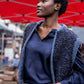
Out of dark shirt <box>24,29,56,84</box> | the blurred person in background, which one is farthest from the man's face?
dark shirt <box>24,29,56,84</box>

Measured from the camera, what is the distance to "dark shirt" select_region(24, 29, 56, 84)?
947mm

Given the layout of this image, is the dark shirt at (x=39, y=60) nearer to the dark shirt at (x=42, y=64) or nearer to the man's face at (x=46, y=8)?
the dark shirt at (x=42, y=64)

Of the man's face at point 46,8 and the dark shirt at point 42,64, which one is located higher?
the man's face at point 46,8

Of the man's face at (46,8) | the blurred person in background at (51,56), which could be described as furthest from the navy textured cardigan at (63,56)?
the man's face at (46,8)

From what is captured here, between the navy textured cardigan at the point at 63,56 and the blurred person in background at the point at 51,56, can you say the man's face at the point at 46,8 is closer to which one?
the blurred person in background at the point at 51,56

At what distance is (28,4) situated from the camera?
4266 millimetres

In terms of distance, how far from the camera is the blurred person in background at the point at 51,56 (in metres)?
0.93

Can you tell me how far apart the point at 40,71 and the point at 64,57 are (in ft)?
0.51

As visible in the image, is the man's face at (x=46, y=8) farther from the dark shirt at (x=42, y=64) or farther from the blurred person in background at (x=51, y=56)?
the dark shirt at (x=42, y=64)

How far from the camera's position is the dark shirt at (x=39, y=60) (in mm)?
947

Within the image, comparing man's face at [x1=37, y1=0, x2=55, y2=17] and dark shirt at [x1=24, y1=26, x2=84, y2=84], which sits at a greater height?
man's face at [x1=37, y1=0, x2=55, y2=17]

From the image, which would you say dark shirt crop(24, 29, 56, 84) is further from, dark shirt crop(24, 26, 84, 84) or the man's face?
the man's face

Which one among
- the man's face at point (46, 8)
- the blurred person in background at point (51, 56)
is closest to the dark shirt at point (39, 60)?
the blurred person in background at point (51, 56)

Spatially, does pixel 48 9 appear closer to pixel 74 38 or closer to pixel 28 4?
pixel 74 38
